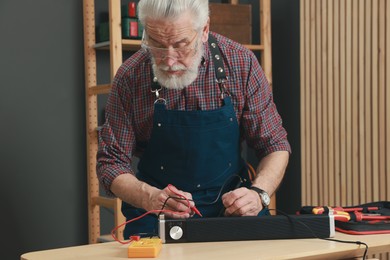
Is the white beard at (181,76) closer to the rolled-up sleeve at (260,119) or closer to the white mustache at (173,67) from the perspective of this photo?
the white mustache at (173,67)

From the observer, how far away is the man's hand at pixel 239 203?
2230 mm

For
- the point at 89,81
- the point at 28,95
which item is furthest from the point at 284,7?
the point at 28,95

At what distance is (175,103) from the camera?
2574 millimetres

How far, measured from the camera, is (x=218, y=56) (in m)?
2.64

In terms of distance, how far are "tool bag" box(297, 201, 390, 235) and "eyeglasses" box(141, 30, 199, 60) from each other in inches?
27.0

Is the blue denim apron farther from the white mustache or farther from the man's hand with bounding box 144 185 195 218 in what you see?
the man's hand with bounding box 144 185 195 218

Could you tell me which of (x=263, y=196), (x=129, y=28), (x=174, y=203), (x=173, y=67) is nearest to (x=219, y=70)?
(x=173, y=67)

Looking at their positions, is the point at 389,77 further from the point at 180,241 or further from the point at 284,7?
the point at 180,241

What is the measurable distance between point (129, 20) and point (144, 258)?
2.39 m

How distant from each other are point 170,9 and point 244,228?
80 cm

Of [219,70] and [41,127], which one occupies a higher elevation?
[219,70]

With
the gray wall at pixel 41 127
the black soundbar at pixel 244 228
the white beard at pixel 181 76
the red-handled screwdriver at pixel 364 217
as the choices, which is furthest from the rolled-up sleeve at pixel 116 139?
the gray wall at pixel 41 127

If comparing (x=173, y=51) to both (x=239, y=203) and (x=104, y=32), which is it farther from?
(x=104, y=32)

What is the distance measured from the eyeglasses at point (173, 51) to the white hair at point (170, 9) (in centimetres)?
6
